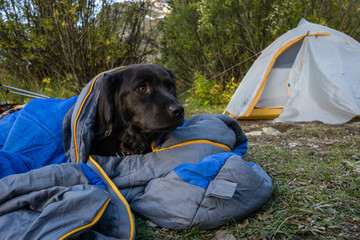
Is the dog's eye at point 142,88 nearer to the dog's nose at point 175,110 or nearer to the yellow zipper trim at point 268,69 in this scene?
the dog's nose at point 175,110

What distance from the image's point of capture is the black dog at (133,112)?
2080 millimetres

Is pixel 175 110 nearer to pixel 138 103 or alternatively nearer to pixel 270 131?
pixel 138 103

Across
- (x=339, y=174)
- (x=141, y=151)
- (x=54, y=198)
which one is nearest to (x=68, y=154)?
(x=141, y=151)

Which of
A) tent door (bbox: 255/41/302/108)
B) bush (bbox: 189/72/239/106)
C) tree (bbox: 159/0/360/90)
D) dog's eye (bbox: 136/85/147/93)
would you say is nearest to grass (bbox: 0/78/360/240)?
dog's eye (bbox: 136/85/147/93)

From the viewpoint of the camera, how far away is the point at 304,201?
1.71 meters

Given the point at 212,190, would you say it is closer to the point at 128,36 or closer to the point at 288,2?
the point at 288,2

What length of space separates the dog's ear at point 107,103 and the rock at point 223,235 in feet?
3.85

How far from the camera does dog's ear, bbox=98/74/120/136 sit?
2137 mm

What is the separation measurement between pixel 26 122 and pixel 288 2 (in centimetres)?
676

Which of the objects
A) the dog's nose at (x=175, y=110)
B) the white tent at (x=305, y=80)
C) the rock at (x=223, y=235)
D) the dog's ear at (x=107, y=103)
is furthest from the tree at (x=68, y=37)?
the rock at (x=223, y=235)

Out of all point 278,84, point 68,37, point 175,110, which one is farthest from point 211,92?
point 175,110

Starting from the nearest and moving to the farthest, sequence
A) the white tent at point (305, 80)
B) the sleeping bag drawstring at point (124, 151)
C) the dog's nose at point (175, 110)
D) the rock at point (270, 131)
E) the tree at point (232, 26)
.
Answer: the dog's nose at point (175, 110), the sleeping bag drawstring at point (124, 151), the rock at point (270, 131), the white tent at point (305, 80), the tree at point (232, 26)

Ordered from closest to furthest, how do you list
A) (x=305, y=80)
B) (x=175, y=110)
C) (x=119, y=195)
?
(x=119, y=195) < (x=175, y=110) < (x=305, y=80)

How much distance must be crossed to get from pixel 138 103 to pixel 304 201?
4.52 ft
